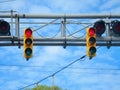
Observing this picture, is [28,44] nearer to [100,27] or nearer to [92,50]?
[92,50]

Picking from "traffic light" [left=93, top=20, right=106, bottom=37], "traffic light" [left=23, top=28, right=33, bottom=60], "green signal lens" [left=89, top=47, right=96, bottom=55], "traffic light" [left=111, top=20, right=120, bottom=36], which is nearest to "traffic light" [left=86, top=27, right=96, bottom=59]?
"green signal lens" [left=89, top=47, right=96, bottom=55]

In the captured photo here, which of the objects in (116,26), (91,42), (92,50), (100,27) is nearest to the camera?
(92,50)

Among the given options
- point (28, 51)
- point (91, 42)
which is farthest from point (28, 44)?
point (91, 42)

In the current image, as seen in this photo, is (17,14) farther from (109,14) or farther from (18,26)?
(109,14)

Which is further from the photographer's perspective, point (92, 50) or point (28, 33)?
point (28, 33)

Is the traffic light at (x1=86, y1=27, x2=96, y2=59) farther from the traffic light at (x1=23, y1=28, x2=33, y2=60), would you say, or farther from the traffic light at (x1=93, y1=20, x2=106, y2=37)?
the traffic light at (x1=23, y1=28, x2=33, y2=60)

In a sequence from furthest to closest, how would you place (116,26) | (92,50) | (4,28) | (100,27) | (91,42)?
1. (116,26)
2. (4,28)
3. (100,27)
4. (91,42)
5. (92,50)

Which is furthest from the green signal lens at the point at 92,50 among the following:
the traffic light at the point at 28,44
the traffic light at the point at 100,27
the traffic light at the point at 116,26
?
the traffic light at the point at 28,44

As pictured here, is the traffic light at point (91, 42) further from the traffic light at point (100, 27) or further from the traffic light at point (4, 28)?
the traffic light at point (4, 28)

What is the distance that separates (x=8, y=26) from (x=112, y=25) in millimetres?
4050

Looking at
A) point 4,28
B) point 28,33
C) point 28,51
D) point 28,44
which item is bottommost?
point 28,51

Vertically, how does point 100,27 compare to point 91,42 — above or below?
above

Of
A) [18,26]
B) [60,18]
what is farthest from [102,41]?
[18,26]

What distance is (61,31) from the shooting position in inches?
771
